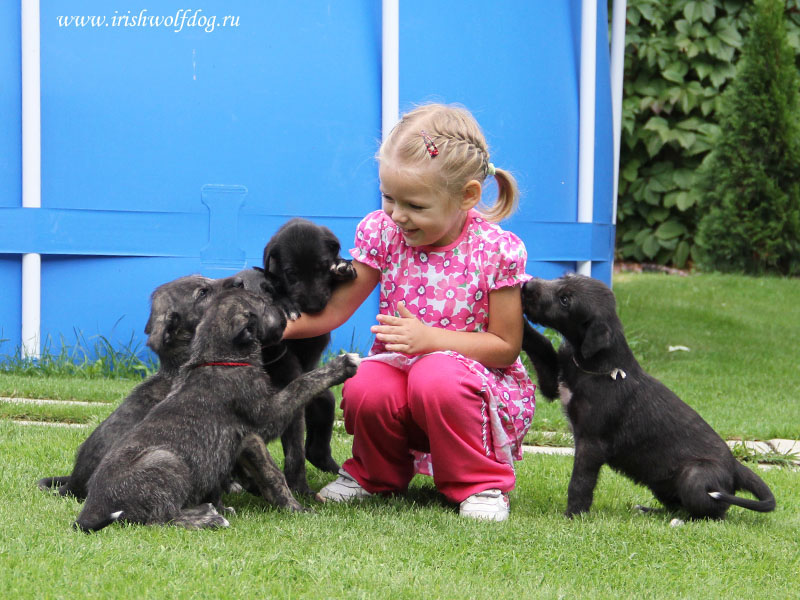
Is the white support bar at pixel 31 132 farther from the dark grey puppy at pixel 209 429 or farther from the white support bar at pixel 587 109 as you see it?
the white support bar at pixel 587 109

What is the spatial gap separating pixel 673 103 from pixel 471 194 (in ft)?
41.2

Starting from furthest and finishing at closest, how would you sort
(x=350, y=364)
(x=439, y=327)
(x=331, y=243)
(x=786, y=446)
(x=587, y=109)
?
(x=587, y=109), (x=786, y=446), (x=331, y=243), (x=439, y=327), (x=350, y=364)

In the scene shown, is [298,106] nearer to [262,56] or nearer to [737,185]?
[262,56]

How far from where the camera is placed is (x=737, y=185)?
14.4 m

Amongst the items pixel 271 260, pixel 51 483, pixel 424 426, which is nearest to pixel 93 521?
pixel 51 483

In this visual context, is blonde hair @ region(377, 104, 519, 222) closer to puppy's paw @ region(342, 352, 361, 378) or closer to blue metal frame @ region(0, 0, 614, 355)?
puppy's paw @ region(342, 352, 361, 378)

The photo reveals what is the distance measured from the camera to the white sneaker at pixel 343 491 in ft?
14.2

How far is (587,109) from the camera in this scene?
26.0 ft

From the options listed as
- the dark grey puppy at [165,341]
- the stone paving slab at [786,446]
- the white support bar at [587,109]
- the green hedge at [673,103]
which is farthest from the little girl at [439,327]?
the green hedge at [673,103]

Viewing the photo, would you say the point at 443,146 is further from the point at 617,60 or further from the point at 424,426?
the point at 617,60

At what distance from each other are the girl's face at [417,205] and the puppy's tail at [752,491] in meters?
1.61

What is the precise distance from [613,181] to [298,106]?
3.23 meters

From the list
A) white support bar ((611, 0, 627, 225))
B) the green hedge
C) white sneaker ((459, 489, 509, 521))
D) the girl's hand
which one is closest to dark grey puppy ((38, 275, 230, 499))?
the girl's hand

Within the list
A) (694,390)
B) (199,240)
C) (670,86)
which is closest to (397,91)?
(199,240)
